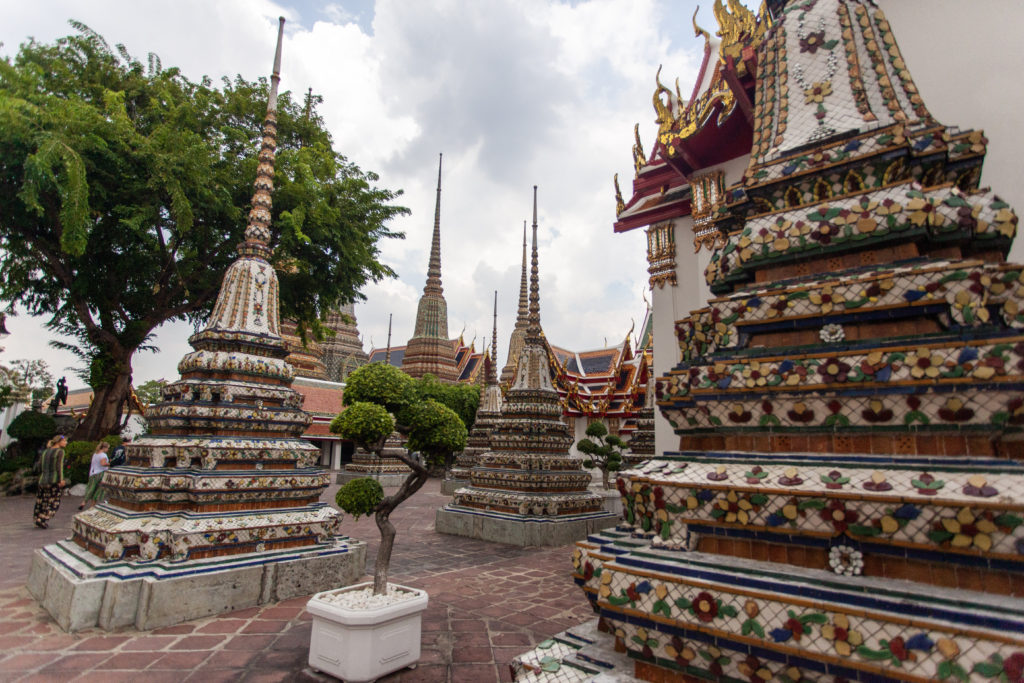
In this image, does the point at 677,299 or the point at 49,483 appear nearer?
the point at 677,299

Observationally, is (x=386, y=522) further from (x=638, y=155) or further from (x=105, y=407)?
(x=105, y=407)

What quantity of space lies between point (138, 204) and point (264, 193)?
9098mm

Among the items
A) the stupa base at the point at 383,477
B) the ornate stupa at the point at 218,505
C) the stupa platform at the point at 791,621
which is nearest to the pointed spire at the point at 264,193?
the ornate stupa at the point at 218,505

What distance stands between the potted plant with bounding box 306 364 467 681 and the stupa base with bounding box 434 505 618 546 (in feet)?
13.5

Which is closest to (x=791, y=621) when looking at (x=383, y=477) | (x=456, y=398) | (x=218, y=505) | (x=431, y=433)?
(x=431, y=433)

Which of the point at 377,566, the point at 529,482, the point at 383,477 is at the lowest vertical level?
the point at 383,477

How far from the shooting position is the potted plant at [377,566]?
11.0 ft

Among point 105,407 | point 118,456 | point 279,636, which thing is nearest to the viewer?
point 279,636

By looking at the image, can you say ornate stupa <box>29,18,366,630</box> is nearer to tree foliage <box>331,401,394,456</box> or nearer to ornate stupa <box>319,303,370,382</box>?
tree foliage <box>331,401,394,456</box>

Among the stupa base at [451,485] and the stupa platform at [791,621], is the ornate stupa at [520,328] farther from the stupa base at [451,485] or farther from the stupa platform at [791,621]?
the stupa platform at [791,621]

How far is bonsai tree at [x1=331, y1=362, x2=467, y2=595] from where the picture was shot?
4.38 metres

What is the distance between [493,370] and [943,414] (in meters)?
21.3

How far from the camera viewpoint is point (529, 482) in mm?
9219

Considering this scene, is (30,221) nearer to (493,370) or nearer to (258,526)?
(258,526)
